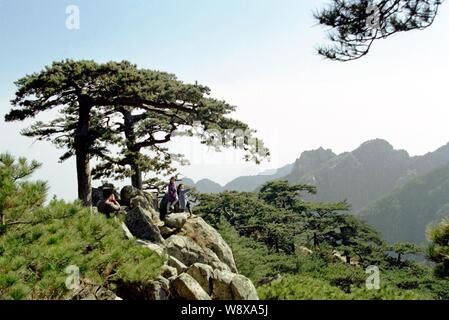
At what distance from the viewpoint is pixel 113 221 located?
301 inches

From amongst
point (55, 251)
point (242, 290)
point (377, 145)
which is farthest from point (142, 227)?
point (377, 145)

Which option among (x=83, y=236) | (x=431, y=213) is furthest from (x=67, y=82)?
(x=431, y=213)

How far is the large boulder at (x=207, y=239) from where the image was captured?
14414mm

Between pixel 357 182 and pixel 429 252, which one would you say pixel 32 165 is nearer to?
pixel 429 252

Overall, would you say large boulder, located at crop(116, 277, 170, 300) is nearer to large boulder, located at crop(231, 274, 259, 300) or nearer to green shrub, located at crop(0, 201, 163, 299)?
green shrub, located at crop(0, 201, 163, 299)

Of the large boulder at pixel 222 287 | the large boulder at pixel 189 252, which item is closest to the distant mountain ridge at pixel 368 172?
the large boulder at pixel 189 252

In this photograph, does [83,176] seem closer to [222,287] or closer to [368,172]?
[222,287]

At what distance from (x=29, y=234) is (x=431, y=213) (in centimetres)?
13361

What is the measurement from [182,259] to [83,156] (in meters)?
5.85

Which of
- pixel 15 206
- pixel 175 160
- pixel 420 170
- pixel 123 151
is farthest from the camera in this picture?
pixel 420 170

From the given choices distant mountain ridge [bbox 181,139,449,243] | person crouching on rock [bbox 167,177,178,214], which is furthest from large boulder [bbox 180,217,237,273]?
distant mountain ridge [bbox 181,139,449,243]

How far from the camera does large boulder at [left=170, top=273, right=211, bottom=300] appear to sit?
344 inches

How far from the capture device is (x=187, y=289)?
879cm
